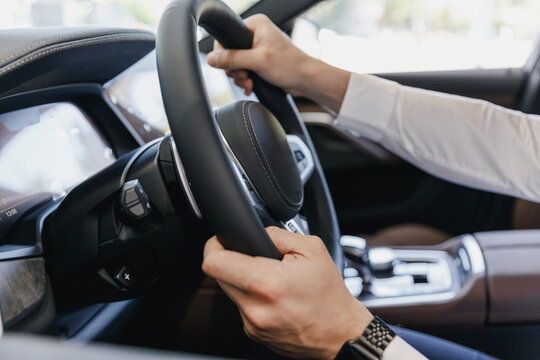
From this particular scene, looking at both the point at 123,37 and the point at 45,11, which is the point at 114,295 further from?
the point at 45,11

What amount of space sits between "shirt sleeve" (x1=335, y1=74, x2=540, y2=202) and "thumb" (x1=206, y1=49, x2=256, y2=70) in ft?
0.76

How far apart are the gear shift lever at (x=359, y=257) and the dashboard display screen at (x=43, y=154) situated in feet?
1.66

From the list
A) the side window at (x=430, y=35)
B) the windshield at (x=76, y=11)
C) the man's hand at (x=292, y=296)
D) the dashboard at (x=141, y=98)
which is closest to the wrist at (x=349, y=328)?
the man's hand at (x=292, y=296)

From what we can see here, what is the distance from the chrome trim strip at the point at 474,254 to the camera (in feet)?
3.34

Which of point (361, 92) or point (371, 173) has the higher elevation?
point (361, 92)

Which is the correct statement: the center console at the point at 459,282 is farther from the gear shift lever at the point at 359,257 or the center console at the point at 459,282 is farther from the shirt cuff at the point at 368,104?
the shirt cuff at the point at 368,104

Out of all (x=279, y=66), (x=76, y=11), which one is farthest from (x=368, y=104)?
(x=76, y=11)

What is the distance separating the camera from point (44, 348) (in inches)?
12.4

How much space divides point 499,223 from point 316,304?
148cm

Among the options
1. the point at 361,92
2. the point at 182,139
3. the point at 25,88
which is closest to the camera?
the point at 182,139

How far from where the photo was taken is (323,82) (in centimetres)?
97

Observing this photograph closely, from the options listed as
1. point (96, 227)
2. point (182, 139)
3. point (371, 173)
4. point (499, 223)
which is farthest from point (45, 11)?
point (499, 223)

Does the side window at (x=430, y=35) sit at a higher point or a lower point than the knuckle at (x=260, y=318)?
lower

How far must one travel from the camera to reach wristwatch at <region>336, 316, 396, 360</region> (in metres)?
0.56
